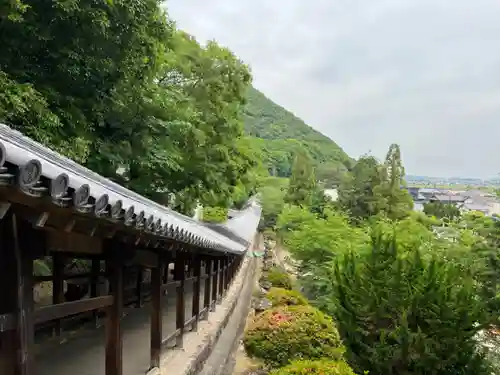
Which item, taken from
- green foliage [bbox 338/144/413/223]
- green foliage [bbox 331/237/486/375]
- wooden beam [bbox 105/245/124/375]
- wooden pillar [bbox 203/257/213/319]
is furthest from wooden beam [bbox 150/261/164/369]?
green foliage [bbox 338/144/413/223]

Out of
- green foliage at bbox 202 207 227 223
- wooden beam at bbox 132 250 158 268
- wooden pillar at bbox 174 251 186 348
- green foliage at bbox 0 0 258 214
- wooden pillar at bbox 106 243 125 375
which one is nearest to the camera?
wooden pillar at bbox 106 243 125 375

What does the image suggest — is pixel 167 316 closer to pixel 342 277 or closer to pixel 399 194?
pixel 342 277

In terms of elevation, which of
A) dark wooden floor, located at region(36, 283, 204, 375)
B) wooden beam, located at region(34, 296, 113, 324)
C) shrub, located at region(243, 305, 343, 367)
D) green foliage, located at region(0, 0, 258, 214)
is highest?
green foliage, located at region(0, 0, 258, 214)

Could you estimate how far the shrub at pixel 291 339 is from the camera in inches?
401

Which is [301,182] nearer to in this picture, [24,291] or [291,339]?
[291,339]

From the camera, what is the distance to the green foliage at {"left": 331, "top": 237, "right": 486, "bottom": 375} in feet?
23.2

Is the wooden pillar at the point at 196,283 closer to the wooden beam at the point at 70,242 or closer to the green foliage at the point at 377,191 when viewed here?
the wooden beam at the point at 70,242

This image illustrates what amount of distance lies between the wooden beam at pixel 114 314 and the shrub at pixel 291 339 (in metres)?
6.00

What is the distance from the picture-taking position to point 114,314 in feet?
15.1

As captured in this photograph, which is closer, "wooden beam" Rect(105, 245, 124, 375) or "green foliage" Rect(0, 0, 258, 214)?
"wooden beam" Rect(105, 245, 124, 375)

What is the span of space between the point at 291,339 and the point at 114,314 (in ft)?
20.7

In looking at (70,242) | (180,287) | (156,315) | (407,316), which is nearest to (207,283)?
(180,287)

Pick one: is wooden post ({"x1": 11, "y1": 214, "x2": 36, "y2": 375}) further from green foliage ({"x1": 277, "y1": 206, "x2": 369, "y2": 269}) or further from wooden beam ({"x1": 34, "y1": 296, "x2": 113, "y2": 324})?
green foliage ({"x1": 277, "y1": 206, "x2": 369, "y2": 269})

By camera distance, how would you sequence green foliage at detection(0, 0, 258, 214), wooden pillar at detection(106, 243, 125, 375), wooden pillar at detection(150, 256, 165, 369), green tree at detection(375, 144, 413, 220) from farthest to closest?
1. green tree at detection(375, 144, 413, 220)
2. green foliage at detection(0, 0, 258, 214)
3. wooden pillar at detection(150, 256, 165, 369)
4. wooden pillar at detection(106, 243, 125, 375)
